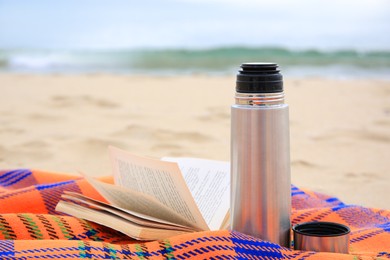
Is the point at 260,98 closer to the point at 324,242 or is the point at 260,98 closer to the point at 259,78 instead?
the point at 259,78

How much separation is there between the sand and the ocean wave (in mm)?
2560

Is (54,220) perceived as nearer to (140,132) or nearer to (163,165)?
(163,165)

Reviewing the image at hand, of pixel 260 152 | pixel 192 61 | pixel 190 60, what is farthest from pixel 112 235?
pixel 190 60

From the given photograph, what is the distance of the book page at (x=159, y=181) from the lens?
930mm

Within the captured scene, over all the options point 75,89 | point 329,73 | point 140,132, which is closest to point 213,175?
A: point 140,132

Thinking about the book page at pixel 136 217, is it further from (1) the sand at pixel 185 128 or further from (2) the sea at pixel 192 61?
(2) the sea at pixel 192 61

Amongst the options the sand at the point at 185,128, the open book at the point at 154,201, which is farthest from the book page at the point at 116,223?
the sand at the point at 185,128

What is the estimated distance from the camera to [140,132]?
2.34 meters

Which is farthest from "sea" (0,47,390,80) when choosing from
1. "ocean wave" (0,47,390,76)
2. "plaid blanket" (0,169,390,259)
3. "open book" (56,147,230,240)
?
"open book" (56,147,230,240)

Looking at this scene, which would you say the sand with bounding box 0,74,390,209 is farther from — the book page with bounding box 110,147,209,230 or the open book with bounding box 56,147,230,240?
the book page with bounding box 110,147,209,230

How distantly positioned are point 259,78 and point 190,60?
703 cm

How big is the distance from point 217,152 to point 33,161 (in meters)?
0.62

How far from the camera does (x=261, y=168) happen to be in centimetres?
85

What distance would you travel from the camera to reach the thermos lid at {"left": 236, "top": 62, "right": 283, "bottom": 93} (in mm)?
837
